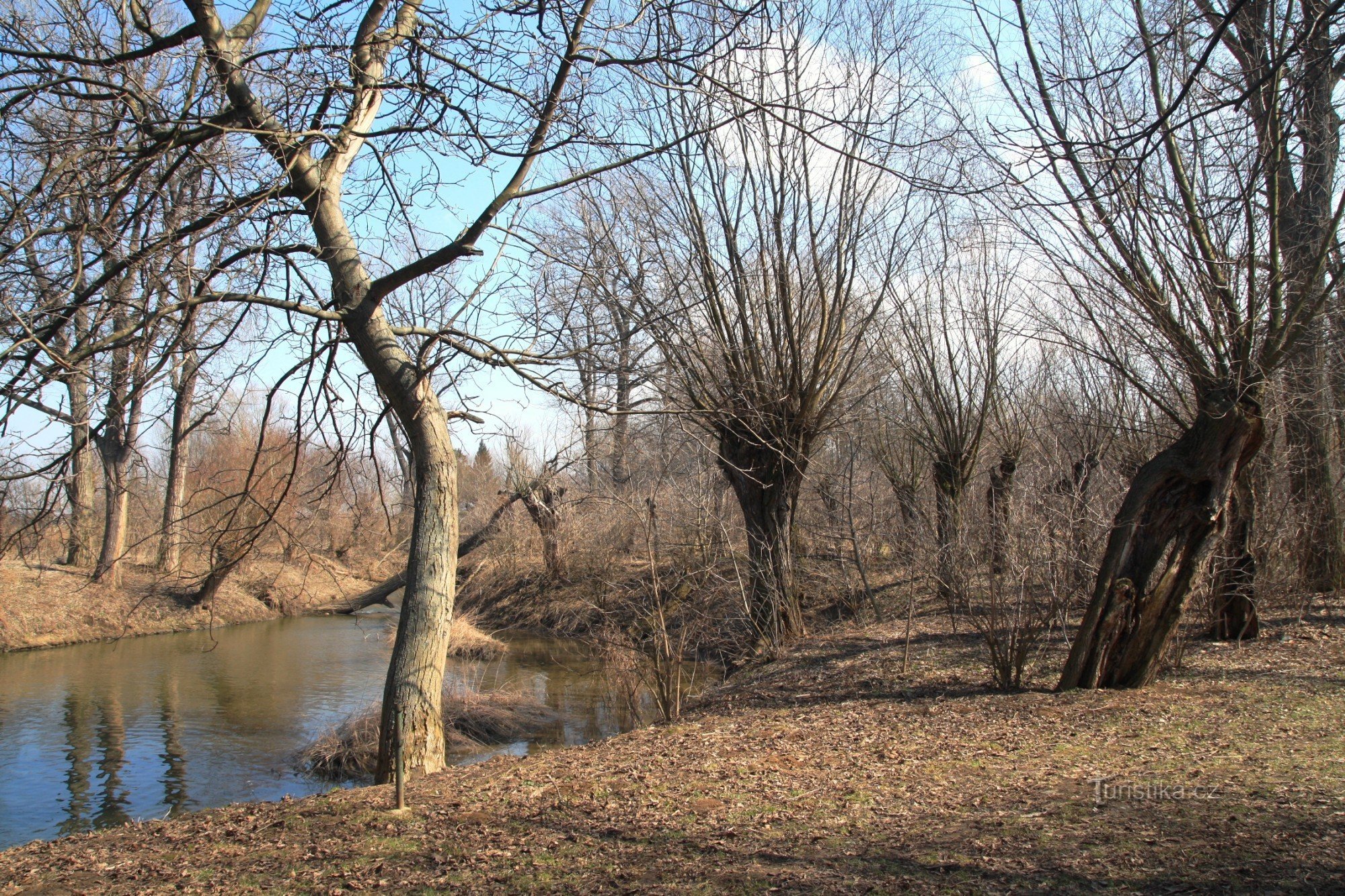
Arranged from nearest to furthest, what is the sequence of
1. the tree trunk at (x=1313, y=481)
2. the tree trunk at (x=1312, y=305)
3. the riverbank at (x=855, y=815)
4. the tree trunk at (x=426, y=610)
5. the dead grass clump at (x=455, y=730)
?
the riverbank at (x=855, y=815), the tree trunk at (x=426, y=610), the tree trunk at (x=1312, y=305), the dead grass clump at (x=455, y=730), the tree trunk at (x=1313, y=481)

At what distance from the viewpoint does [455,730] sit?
35.2ft

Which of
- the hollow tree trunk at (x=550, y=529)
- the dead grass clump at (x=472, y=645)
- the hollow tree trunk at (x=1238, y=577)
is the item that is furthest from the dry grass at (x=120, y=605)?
the hollow tree trunk at (x=1238, y=577)

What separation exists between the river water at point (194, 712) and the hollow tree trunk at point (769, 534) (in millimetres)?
2002

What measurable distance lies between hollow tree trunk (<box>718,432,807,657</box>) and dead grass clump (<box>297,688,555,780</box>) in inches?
124

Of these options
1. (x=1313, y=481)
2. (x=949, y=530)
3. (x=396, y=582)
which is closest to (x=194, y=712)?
(x=949, y=530)

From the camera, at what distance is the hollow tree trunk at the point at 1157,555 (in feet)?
22.9

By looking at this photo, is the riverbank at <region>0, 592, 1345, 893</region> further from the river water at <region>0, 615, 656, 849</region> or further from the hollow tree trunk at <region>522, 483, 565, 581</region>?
the hollow tree trunk at <region>522, 483, 565, 581</region>

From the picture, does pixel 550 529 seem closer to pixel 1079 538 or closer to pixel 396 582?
pixel 396 582

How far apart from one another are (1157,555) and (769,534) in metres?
4.62

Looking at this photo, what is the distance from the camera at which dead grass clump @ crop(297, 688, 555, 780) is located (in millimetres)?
9602

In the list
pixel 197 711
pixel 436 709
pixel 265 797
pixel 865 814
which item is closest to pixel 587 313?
pixel 436 709

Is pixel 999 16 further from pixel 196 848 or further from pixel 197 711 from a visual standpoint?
pixel 197 711

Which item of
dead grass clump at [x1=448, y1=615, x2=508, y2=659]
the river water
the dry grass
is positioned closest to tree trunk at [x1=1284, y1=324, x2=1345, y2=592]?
the river water

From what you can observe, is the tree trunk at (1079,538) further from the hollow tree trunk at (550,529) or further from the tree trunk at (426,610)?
the hollow tree trunk at (550,529)
